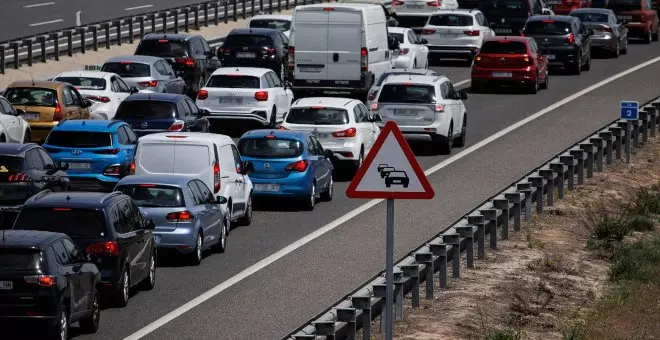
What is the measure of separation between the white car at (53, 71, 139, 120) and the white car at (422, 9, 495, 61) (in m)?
15.9

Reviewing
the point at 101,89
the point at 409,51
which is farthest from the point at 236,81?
the point at 409,51

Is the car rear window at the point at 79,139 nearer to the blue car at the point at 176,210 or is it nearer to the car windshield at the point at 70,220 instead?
the blue car at the point at 176,210

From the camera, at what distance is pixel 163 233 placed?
82.0 feet

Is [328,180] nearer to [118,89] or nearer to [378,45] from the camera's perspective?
[118,89]

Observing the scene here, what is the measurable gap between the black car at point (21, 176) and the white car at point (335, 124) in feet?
23.0

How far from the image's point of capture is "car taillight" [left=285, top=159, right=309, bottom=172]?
30.8m

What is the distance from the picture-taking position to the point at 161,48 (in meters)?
46.9

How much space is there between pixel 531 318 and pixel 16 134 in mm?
15808

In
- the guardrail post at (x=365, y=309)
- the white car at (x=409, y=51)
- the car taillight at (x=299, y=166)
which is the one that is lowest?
the white car at (x=409, y=51)

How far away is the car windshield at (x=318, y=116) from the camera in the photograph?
34.6 meters

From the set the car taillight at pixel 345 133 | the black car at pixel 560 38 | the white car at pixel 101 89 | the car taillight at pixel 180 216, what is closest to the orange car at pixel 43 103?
the white car at pixel 101 89

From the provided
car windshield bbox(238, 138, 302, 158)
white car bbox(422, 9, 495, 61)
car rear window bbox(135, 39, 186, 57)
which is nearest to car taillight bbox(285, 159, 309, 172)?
car windshield bbox(238, 138, 302, 158)

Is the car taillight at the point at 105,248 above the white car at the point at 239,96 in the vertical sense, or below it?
above

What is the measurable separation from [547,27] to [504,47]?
558 cm
